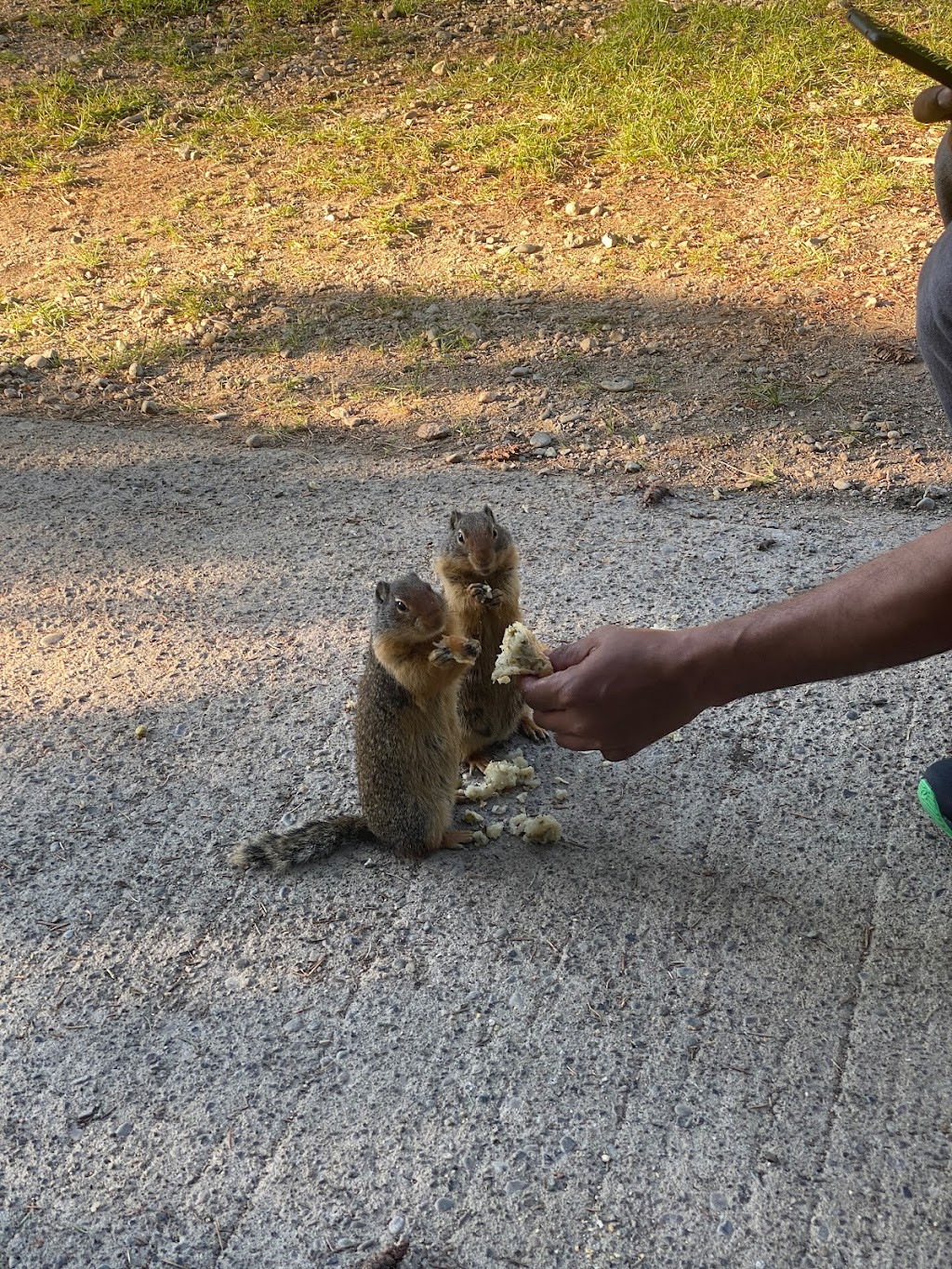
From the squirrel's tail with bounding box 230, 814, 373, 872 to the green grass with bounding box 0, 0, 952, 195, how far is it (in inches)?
188

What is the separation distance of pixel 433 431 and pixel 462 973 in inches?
110

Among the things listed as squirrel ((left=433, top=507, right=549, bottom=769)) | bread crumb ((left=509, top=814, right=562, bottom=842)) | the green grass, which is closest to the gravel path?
bread crumb ((left=509, top=814, right=562, bottom=842))

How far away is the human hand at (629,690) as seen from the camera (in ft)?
7.38

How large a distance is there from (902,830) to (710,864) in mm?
480

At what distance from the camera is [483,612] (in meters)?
3.13

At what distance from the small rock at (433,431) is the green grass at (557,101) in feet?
7.57

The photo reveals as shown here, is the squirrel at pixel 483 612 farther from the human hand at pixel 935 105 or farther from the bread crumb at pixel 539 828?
the human hand at pixel 935 105

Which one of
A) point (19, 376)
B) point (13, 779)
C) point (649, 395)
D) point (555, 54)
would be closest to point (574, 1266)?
point (13, 779)

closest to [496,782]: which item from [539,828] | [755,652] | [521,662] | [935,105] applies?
[539,828]

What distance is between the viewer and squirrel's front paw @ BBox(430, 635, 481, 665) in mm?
2652

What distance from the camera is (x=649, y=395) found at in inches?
193

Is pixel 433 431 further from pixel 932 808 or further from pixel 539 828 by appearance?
pixel 932 808

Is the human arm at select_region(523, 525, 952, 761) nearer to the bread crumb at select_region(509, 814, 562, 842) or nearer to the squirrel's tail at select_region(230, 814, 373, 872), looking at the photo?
the bread crumb at select_region(509, 814, 562, 842)

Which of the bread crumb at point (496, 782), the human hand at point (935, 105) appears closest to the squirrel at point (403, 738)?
the bread crumb at point (496, 782)
